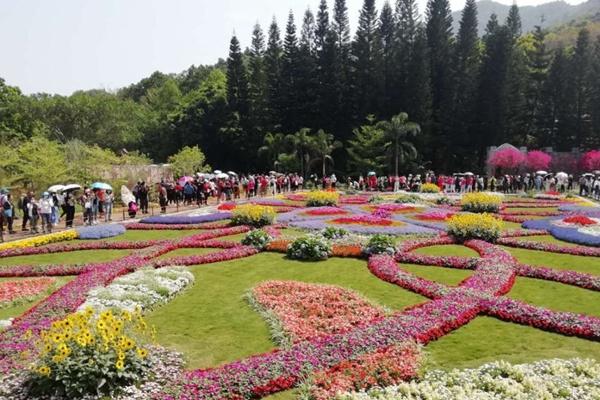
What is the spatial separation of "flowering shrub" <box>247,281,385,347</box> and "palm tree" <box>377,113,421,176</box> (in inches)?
1448

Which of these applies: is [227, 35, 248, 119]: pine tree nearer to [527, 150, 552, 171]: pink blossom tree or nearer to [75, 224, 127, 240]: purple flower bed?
[527, 150, 552, 171]: pink blossom tree

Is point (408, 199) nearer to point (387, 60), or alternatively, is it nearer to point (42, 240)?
point (42, 240)

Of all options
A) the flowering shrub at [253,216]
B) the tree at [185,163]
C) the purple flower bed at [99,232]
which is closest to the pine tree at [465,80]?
the tree at [185,163]

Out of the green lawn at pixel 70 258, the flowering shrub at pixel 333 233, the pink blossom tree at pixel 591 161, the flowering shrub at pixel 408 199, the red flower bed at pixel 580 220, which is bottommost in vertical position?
the green lawn at pixel 70 258

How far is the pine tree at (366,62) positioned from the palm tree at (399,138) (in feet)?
31.1

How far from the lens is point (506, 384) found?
6.48 metres

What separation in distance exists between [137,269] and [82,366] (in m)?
6.74

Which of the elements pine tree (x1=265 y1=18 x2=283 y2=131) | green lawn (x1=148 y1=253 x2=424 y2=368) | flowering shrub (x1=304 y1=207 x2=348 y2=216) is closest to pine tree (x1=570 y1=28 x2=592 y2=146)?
pine tree (x1=265 y1=18 x2=283 y2=131)

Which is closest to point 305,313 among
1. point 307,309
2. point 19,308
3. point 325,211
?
point 307,309

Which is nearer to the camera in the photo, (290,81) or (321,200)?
(321,200)

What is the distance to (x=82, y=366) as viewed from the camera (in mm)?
6320

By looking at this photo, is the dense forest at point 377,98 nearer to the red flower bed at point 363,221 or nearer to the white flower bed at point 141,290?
the red flower bed at point 363,221

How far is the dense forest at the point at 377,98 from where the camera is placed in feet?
181

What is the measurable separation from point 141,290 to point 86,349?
428 cm
